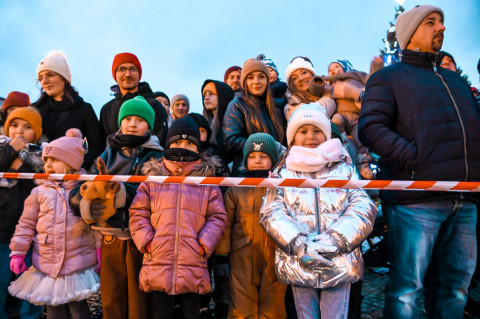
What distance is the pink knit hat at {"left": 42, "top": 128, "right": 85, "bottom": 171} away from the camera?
288 centimetres

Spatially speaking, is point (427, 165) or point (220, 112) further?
point (220, 112)

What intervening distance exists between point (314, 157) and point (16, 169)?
3.13 meters

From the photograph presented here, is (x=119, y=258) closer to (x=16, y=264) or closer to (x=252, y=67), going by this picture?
(x=16, y=264)

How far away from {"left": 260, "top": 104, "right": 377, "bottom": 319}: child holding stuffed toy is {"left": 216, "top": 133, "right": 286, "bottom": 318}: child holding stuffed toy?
32cm

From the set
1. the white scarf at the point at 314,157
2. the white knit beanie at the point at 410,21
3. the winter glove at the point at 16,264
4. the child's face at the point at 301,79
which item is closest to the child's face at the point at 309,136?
the white scarf at the point at 314,157

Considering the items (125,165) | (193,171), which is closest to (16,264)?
(125,165)

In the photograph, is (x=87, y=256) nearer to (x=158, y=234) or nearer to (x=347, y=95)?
(x=158, y=234)

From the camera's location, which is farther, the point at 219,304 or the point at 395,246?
the point at 219,304

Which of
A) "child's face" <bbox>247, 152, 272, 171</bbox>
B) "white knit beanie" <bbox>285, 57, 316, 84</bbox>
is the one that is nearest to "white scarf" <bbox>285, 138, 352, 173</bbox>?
"child's face" <bbox>247, 152, 272, 171</bbox>

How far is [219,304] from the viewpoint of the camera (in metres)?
3.23

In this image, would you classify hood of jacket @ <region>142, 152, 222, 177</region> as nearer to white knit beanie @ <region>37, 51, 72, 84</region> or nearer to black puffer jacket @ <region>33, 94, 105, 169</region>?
black puffer jacket @ <region>33, 94, 105, 169</region>

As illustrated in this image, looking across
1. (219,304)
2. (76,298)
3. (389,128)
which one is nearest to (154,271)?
(76,298)

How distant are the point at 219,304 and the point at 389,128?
2.43 metres

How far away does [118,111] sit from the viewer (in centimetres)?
402
